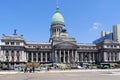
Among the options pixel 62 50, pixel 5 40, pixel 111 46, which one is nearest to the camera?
pixel 5 40

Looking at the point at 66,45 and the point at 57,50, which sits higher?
the point at 66,45

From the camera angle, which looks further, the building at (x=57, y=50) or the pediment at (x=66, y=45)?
the pediment at (x=66, y=45)

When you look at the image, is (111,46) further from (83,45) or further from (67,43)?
(67,43)

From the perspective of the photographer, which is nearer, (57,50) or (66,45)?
(57,50)

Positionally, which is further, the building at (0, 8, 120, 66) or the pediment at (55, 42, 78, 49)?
the pediment at (55, 42, 78, 49)

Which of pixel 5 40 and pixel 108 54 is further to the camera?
pixel 108 54

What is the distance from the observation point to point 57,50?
173250mm

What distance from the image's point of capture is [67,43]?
175 m

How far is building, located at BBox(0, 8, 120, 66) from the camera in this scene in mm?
164125

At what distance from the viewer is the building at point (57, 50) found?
164125mm

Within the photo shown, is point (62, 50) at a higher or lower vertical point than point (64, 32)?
lower

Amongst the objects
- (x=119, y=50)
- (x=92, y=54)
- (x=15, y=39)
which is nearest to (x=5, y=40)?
(x=15, y=39)

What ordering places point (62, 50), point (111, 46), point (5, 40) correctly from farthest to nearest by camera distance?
point (111, 46) → point (62, 50) → point (5, 40)

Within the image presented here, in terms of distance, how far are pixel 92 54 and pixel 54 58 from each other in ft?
100
